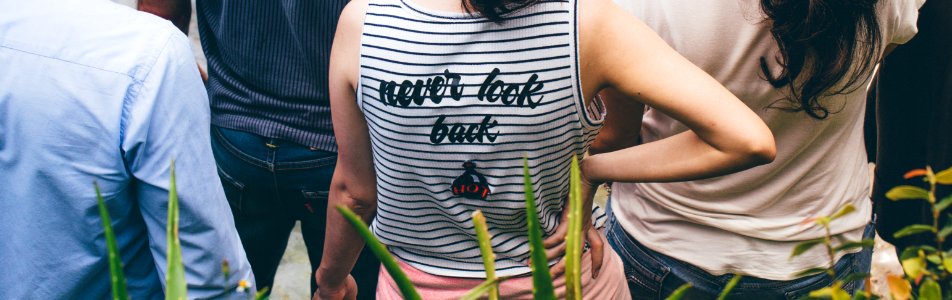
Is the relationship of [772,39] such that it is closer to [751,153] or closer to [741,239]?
[751,153]

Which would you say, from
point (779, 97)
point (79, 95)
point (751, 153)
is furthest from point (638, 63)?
point (79, 95)

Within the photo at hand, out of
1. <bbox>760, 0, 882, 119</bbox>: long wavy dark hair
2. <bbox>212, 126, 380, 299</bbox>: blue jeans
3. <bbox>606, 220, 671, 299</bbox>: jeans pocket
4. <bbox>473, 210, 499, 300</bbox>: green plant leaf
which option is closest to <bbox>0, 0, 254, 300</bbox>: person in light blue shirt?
<bbox>212, 126, 380, 299</bbox>: blue jeans

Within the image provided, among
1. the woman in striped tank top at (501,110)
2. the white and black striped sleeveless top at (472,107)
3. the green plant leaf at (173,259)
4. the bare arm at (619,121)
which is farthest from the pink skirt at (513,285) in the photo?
the green plant leaf at (173,259)

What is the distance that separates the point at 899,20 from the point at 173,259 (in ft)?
4.25

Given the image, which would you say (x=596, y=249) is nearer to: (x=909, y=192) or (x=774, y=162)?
(x=774, y=162)

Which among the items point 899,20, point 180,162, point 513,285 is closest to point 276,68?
point 180,162

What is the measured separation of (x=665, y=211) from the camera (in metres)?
1.81

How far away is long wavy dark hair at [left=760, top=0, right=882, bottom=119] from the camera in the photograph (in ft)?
4.58

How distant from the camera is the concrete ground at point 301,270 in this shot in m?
3.32

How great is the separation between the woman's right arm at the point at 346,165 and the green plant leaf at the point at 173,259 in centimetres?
46

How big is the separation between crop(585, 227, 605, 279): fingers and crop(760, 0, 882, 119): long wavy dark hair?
429 mm

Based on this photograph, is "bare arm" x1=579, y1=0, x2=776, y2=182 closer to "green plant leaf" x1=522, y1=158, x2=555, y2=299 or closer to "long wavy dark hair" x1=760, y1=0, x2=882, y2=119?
"long wavy dark hair" x1=760, y1=0, x2=882, y2=119

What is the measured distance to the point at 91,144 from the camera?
1386 mm

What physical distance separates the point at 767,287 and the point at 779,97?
1.39 feet
